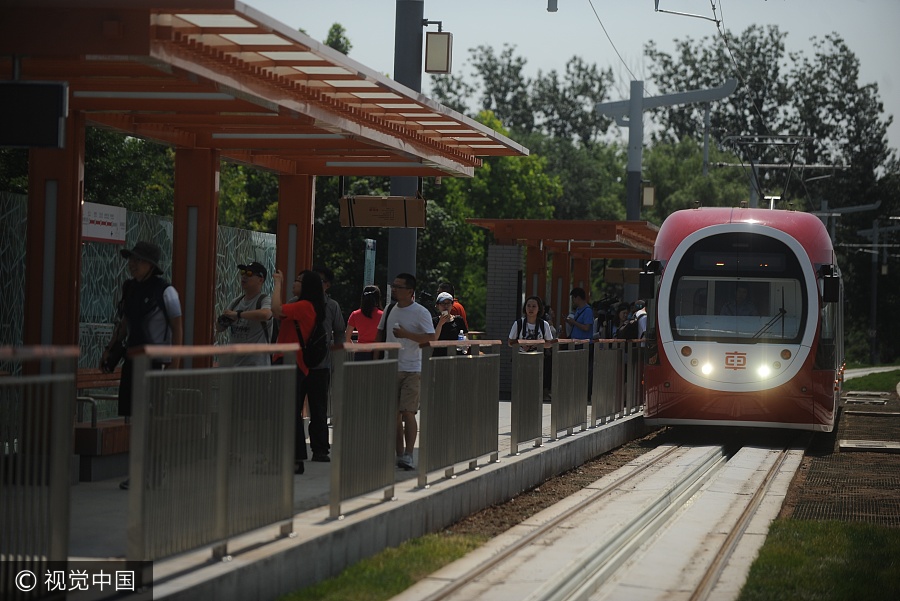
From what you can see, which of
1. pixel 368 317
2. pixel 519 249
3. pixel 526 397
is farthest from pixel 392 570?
pixel 519 249

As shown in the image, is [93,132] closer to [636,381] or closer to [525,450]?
[636,381]

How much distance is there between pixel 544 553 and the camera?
31.3ft

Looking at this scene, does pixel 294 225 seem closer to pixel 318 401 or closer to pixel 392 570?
pixel 318 401

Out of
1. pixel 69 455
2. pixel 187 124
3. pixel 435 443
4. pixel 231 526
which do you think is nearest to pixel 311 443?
pixel 435 443

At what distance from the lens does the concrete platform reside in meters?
6.62

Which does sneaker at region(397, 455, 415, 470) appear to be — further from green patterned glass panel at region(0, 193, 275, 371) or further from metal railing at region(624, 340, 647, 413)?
metal railing at region(624, 340, 647, 413)

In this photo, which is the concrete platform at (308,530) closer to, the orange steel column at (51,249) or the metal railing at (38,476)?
the metal railing at (38,476)

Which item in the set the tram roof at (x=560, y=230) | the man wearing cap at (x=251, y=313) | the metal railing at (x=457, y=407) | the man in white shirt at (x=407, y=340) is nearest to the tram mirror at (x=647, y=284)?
the tram roof at (x=560, y=230)

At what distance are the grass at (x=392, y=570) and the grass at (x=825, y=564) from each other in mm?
1852

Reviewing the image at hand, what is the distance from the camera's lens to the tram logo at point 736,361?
734 inches

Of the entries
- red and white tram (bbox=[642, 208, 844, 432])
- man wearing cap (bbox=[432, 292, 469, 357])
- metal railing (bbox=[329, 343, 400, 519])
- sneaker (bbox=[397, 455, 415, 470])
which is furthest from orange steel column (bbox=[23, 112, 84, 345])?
red and white tram (bbox=[642, 208, 844, 432])

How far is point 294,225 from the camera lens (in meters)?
15.5

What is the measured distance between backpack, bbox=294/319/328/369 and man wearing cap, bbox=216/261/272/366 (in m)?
0.28

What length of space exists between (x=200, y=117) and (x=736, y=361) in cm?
906
